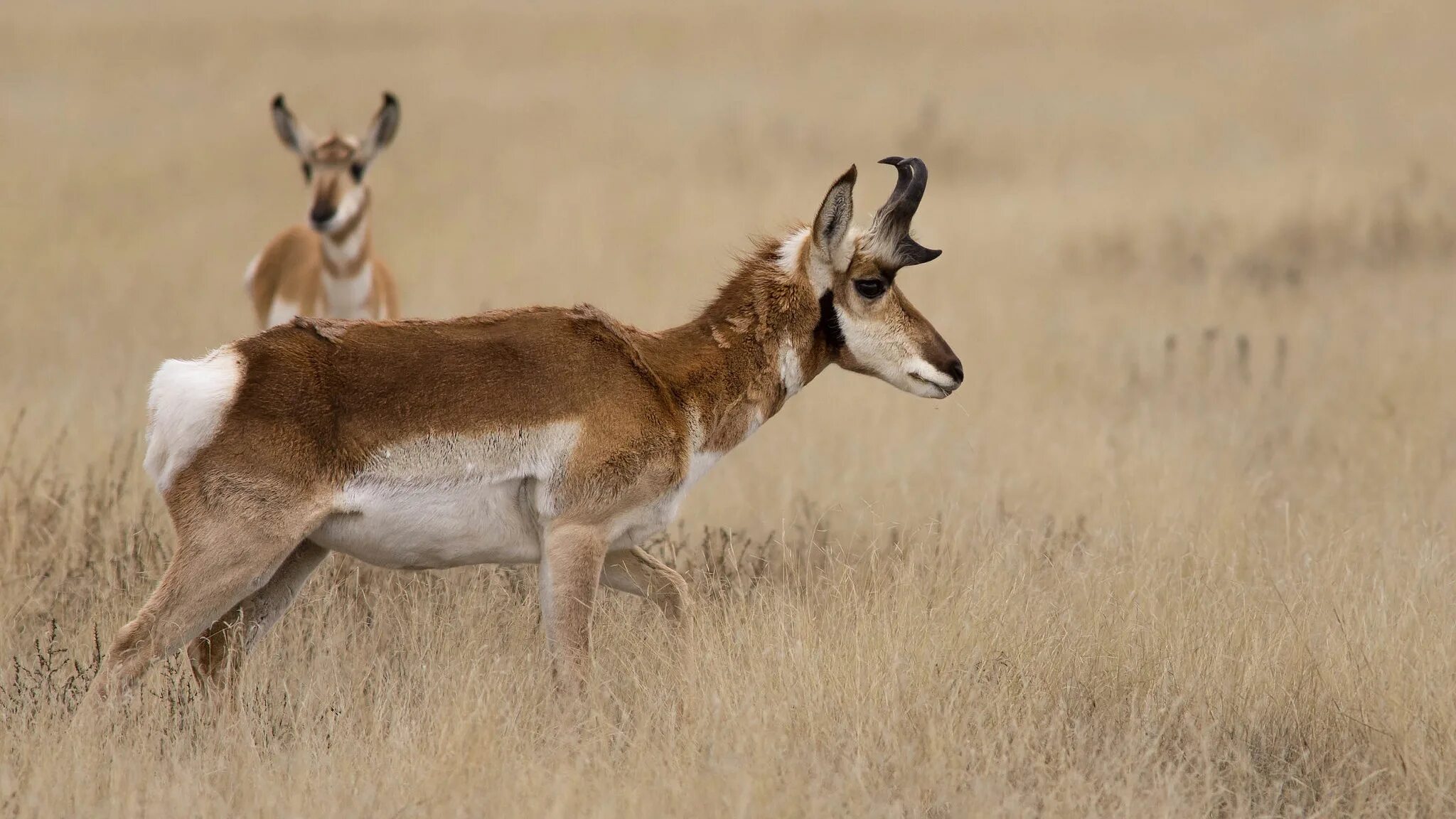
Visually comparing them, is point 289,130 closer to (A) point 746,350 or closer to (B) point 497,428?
(A) point 746,350

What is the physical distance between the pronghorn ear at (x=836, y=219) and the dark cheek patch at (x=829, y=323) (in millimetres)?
138

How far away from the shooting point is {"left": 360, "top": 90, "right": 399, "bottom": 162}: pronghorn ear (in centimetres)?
1184

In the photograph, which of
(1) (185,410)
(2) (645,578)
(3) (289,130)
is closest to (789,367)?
(2) (645,578)

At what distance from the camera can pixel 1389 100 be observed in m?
25.7

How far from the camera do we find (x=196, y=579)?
5012mm

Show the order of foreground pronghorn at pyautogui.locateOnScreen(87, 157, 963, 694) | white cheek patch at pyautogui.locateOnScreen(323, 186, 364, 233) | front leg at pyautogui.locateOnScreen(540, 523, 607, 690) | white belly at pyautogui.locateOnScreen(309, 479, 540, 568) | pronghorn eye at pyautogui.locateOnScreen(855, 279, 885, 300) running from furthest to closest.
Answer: white cheek patch at pyautogui.locateOnScreen(323, 186, 364, 233) < pronghorn eye at pyautogui.locateOnScreen(855, 279, 885, 300) < front leg at pyautogui.locateOnScreen(540, 523, 607, 690) < white belly at pyautogui.locateOnScreen(309, 479, 540, 568) < foreground pronghorn at pyautogui.locateOnScreen(87, 157, 963, 694)

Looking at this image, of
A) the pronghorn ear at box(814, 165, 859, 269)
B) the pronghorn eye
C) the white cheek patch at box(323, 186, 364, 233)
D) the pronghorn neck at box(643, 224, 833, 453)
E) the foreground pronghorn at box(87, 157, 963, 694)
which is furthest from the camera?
the white cheek patch at box(323, 186, 364, 233)

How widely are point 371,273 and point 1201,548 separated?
685cm

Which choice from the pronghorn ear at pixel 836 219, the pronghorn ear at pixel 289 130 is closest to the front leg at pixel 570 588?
the pronghorn ear at pixel 836 219

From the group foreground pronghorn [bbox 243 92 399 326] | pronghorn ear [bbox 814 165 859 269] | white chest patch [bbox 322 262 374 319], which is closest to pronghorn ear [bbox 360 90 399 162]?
foreground pronghorn [bbox 243 92 399 326]

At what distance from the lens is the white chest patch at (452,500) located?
5246mm

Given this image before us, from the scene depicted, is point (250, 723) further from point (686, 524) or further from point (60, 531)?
point (686, 524)

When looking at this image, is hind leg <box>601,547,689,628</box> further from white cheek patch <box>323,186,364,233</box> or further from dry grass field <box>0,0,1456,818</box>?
white cheek patch <box>323,186,364,233</box>

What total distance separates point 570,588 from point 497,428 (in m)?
0.62
